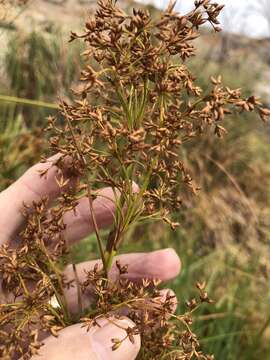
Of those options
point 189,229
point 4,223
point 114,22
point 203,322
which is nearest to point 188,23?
point 114,22

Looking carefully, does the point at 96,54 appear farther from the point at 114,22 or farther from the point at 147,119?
the point at 147,119

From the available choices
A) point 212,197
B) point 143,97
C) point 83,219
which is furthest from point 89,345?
point 212,197

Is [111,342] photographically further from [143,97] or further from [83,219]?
[83,219]

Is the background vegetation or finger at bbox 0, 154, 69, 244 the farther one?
the background vegetation

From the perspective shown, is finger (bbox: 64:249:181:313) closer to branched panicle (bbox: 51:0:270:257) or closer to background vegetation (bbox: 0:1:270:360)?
background vegetation (bbox: 0:1:270:360)

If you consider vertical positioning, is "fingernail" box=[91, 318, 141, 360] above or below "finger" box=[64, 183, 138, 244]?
below

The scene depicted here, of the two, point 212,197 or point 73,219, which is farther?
point 212,197

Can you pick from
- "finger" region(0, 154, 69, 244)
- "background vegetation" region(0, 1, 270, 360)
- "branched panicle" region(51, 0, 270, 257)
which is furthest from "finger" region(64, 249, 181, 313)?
"branched panicle" region(51, 0, 270, 257)
